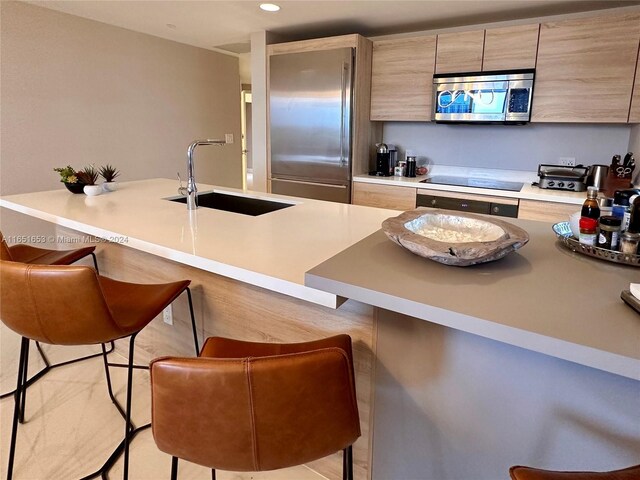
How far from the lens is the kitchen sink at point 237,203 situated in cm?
232

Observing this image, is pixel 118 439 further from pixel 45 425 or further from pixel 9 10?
pixel 9 10

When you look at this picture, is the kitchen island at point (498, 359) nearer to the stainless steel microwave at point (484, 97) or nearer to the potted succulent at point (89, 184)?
the potted succulent at point (89, 184)

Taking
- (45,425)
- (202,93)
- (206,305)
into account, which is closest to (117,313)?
(206,305)

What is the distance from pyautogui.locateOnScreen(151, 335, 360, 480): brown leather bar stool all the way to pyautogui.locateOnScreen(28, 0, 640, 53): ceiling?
291 cm

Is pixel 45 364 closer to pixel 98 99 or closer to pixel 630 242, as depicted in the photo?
pixel 98 99

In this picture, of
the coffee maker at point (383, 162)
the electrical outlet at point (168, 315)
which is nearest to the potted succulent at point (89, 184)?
the electrical outlet at point (168, 315)

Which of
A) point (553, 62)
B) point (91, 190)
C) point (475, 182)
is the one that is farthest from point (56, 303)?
point (553, 62)

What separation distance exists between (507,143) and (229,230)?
9.17 ft

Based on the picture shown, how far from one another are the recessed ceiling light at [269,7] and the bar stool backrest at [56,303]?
260cm

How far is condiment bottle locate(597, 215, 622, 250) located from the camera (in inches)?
43.2

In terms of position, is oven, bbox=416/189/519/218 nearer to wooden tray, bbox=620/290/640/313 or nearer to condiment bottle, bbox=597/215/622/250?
condiment bottle, bbox=597/215/622/250

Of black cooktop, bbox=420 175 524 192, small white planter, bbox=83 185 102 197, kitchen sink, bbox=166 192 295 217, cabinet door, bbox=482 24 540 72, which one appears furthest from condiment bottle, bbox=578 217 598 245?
small white planter, bbox=83 185 102 197

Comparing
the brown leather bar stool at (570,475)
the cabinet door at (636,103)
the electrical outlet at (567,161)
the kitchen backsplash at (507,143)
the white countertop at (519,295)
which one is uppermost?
the cabinet door at (636,103)

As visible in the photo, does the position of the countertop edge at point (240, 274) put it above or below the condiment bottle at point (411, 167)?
below
